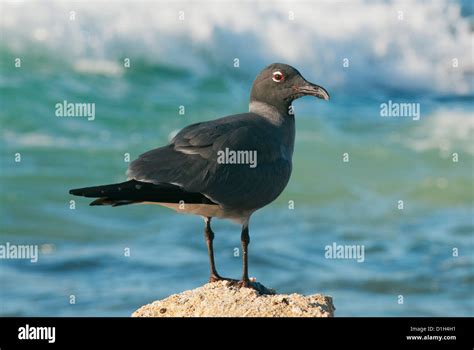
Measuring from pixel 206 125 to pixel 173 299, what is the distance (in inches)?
89.2

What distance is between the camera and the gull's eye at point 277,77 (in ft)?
37.8

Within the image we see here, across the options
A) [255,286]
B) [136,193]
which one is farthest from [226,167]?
[255,286]

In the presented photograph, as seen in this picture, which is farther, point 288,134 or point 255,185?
point 288,134

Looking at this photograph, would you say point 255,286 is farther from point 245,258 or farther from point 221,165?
point 221,165

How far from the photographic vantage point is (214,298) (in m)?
9.98

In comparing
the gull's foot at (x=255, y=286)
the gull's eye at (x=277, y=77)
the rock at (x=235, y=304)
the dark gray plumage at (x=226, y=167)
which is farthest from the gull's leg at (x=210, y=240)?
the gull's eye at (x=277, y=77)

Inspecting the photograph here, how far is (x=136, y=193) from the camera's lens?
31.1ft

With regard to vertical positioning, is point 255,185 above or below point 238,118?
below

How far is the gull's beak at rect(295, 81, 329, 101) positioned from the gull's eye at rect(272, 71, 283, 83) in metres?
0.26

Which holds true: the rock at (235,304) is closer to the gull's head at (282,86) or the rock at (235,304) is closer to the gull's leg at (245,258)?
the gull's leg at (245,258)

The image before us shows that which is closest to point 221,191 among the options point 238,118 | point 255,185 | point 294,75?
point 255,185

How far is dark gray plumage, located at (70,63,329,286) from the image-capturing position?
32.3ft

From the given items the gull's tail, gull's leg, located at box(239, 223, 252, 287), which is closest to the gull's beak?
gull's leg, located at box(239, 223, 252, 287)

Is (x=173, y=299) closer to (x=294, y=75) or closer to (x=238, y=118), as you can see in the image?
(x=238, y=118)
